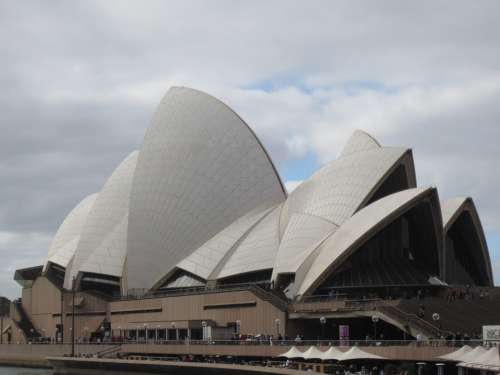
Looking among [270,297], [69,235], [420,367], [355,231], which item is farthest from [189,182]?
[420,367]

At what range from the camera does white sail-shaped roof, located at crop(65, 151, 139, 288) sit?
225 feet

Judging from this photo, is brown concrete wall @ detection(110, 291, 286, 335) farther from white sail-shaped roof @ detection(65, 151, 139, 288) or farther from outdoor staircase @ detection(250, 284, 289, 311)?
white sail-shaped roof @ detection(65, 151, 139, 288)

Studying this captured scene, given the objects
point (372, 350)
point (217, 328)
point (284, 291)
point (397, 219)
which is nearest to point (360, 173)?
point (397, 219)

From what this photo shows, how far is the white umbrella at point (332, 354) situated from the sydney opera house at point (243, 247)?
179 inches

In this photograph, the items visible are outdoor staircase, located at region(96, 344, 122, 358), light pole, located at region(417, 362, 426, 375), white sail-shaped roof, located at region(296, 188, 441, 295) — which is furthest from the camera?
outdoor staircase, located at region(96, 344, 122, 358)

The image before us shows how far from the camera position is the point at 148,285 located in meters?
63.9

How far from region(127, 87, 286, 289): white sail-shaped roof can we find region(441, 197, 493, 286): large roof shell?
454 inches

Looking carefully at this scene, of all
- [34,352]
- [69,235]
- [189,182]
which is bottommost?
[34,352]

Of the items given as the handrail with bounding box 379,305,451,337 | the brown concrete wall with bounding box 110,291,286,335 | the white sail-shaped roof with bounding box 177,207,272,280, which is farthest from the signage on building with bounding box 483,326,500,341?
the white sail-shaped roof with bounding box 177,207,272,280

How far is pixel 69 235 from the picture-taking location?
Result: 77.1 meters

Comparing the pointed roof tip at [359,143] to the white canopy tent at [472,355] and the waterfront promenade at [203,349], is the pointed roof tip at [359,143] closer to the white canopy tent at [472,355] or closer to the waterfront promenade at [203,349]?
the waterfront promenade at [203,349]

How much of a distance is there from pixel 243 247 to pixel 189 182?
8219mm

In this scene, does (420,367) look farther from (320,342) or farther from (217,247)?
(217,247)

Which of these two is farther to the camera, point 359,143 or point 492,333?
point 359,143
